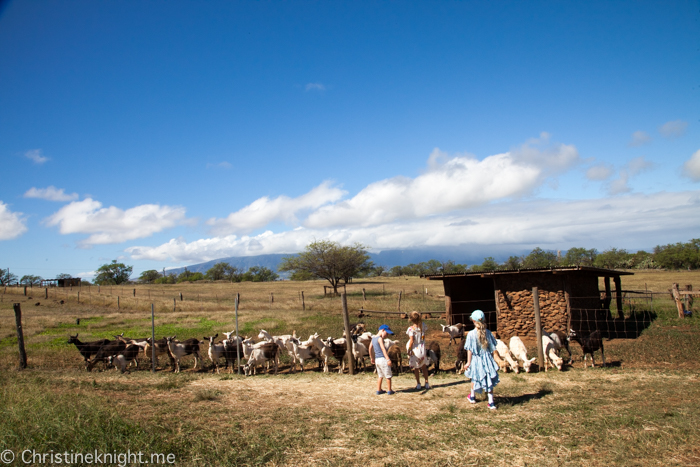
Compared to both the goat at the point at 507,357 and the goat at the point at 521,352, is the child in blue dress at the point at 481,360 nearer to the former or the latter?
the goat at the point at 507,357

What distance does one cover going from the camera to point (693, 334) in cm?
1349

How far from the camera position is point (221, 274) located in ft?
320

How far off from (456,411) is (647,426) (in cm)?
265

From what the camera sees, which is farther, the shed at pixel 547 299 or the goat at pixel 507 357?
the shed at pixel 547 299

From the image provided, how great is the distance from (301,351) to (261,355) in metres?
1.12

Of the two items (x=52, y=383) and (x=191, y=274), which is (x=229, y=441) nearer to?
(x=52, y=383)

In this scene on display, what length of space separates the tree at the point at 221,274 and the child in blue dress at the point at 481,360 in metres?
85.9

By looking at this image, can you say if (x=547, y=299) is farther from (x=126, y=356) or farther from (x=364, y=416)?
(x=126, y=356)

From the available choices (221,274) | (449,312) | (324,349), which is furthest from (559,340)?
(221,274)

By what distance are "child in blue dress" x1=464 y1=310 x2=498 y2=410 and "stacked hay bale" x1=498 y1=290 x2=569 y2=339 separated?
8962 millimetres

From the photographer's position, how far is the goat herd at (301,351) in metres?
10.2

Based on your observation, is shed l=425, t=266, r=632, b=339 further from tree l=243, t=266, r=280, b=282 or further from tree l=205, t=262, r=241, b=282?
tree l=243, t=266, r=280, b=282

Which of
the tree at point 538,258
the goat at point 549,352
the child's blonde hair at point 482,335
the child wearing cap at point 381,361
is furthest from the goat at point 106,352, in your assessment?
the tree at point 538,258

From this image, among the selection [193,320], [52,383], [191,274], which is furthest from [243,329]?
[191,274]
